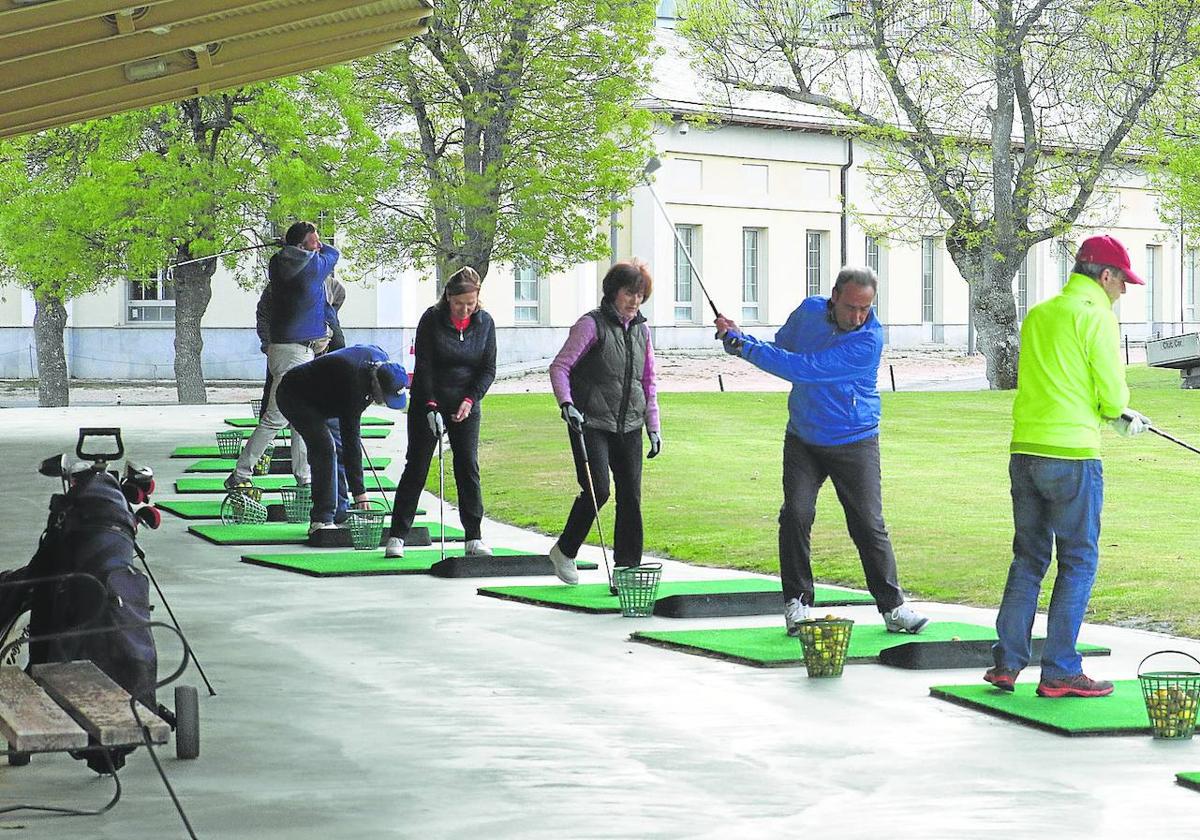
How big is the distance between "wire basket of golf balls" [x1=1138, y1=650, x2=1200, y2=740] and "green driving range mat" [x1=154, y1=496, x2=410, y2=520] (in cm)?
989

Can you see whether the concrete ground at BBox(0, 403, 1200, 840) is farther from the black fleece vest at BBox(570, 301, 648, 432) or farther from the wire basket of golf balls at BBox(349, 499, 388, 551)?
the wire basket of golf balls at BBox(349, 499, 388, 551)

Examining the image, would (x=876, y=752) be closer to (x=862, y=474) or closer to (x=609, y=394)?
(x=862, y=474)

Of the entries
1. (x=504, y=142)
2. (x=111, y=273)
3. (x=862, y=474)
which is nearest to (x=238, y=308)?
(x=111, y=273)

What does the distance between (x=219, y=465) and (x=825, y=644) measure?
1458 cm

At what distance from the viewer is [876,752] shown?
24.7 feet

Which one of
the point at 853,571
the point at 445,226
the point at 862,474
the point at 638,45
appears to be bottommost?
the point at 853,571

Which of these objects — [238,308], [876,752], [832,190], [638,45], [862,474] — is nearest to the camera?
[876,752]

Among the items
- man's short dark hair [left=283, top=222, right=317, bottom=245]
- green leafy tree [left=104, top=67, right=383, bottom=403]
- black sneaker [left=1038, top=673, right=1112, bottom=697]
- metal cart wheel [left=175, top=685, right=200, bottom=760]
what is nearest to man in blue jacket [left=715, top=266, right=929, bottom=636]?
black sneaker [left=1038, top=673, right=1112, bottom=697]

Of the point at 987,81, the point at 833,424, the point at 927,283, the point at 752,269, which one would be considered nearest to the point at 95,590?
the point at 833,424

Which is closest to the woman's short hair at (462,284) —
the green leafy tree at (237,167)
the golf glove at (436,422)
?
the golf glove at (436,422)

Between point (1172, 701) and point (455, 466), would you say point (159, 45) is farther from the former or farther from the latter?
point (1172, 701)

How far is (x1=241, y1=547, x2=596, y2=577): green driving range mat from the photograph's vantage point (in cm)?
1348

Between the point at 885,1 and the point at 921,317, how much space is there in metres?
24.7

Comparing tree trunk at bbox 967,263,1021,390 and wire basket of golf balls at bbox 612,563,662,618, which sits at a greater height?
tree trunk at bbox 967,263,1021,390
